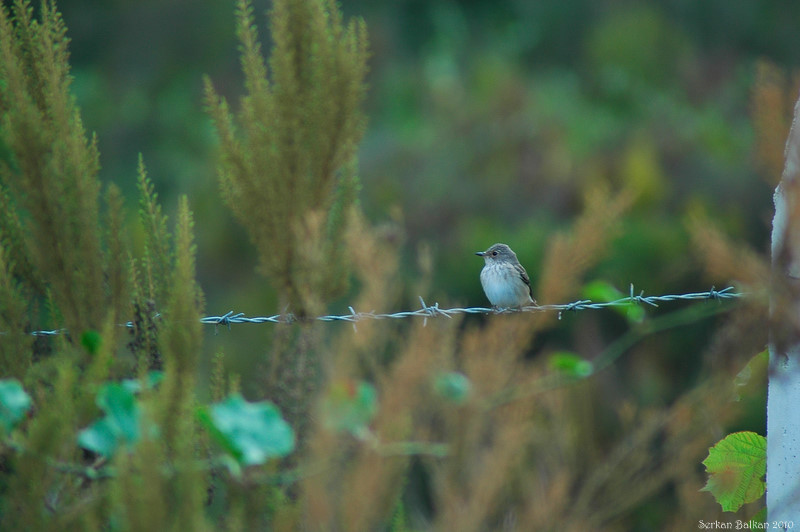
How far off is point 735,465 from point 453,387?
4.41 ft

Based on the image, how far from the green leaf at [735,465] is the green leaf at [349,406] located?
1402mm

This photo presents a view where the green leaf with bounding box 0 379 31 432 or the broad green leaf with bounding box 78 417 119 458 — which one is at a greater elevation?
the green leaf with bounding box 0 379 31 432

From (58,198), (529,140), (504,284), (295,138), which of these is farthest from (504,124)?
(58,198)

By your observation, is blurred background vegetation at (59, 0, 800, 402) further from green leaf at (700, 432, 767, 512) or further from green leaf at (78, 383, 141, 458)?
green leaf at (78, 383, 141, 458)

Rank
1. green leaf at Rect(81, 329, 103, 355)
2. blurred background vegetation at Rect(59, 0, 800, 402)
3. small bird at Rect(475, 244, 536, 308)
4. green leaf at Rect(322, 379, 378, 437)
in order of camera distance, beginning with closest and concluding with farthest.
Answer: green leaf at Rect(322, 379, 378, 437)
green leaf at Rect(81, 329, 103, 355)
small bird at Rect(475, 244, 536, 308)
blurred background vegetation at Rect(59, 0, 800, 402)

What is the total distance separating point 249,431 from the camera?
2074 mm

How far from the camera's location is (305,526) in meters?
2.09

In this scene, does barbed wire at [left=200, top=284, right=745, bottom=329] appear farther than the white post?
No

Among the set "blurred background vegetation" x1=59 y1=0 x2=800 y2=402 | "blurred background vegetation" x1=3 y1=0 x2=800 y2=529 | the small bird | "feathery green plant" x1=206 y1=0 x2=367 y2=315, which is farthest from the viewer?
"blurred background vegetation" x1=59 y1=0 x2=800 y2=402

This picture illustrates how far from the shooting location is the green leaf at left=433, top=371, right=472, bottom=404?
6.81ft

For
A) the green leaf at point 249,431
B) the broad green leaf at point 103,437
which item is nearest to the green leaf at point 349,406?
the green leaf at point 249,431

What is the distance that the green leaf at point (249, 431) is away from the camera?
6.75 ft

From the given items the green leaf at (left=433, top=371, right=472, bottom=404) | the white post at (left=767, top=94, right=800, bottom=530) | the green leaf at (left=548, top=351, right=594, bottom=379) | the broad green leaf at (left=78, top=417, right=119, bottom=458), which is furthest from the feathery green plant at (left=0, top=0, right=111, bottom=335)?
the white post at (left=767, top=94, right=800, bottom=530)

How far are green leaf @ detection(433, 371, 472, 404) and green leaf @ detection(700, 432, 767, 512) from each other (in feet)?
3.95
